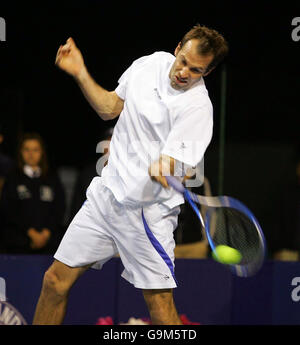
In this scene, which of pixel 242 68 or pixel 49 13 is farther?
pixel 242 68

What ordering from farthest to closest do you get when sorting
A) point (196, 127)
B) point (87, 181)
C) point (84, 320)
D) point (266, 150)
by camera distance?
1. point (266, 150)
2. point (87, 181)
3. point (84, 320)
4. point (196, 127)

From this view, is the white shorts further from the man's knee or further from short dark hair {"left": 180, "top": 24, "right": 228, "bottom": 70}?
short dark hair {"left": 180, "top": 24, "right": 228, "bottom": 70}

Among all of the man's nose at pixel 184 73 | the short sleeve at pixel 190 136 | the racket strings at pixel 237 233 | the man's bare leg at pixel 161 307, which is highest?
the man's nose at pixel 184 73

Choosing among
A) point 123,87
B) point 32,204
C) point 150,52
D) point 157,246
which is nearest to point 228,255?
point 157,246

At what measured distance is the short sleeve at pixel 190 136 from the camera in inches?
113

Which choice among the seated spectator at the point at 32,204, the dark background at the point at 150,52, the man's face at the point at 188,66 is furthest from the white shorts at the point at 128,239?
the dark background at the point at 150,52

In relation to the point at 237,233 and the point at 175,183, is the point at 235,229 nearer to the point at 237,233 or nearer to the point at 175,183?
the point at 237,233

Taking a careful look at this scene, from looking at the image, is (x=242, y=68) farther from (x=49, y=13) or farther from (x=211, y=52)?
(x=211, y=52)

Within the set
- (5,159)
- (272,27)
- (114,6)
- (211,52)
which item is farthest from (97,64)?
(211,52)

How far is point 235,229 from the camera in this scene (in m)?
3.06

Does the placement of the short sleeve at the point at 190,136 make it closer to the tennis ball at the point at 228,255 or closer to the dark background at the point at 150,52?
the tennis ball at the point at 228,255

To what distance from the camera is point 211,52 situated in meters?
2.96

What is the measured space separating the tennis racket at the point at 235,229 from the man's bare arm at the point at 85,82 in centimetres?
53
